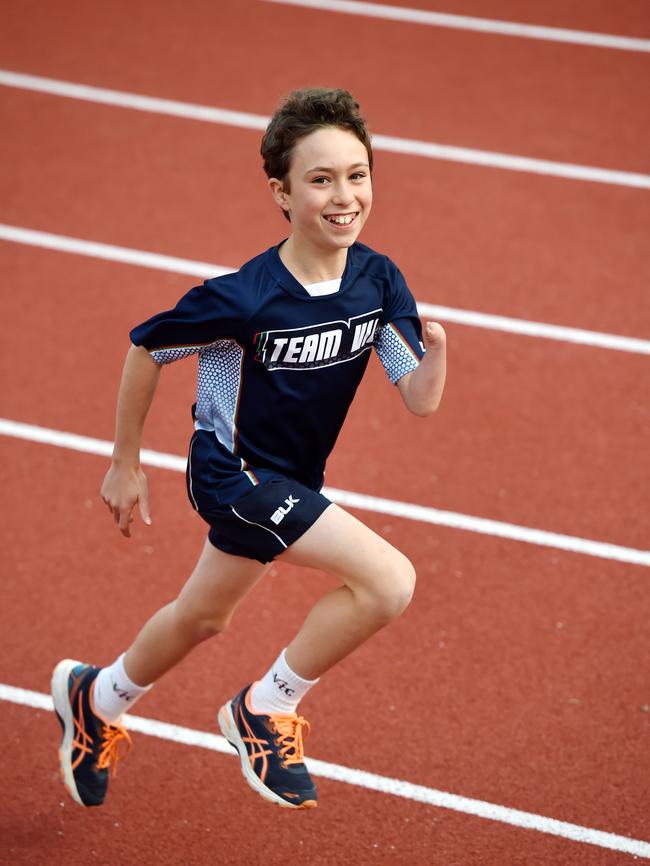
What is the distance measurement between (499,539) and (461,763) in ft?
4.25

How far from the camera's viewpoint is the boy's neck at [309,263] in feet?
10.0

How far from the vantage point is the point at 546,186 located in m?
7.77

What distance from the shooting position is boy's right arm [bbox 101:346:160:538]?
3.13 metres

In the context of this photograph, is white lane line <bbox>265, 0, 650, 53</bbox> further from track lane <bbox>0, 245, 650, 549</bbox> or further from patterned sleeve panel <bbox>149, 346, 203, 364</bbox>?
patterned sleeve panel <bbox>149, 346, 203, 364</bbox>

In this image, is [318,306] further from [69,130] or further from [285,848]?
[69,130]

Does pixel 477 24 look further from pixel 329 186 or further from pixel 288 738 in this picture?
pixel 288 738

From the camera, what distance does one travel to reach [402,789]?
13.2 feet

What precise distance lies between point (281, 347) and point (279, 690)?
940mm

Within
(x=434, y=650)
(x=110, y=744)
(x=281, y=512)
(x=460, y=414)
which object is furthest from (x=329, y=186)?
(x=460, y=414)

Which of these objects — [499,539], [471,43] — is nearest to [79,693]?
[499,539]

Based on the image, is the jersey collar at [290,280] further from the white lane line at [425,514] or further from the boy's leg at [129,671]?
the white lane line at [425,514]

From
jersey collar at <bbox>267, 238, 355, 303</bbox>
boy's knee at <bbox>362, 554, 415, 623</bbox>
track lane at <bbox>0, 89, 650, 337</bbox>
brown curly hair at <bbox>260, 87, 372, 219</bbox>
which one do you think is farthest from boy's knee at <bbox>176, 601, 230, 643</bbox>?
track lane at <bbox>0, 89, 650, 337</bbox>

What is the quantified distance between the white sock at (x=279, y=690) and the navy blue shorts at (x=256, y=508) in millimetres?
317

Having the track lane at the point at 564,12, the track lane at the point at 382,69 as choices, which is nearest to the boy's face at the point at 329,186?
the track lane at the point at 382,69
